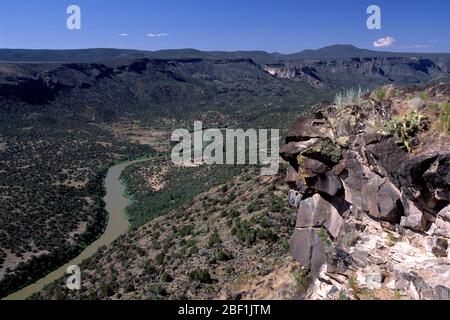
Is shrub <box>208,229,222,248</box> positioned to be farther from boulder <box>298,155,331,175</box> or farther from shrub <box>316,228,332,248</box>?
boulder <box>298,155,331,175</box>

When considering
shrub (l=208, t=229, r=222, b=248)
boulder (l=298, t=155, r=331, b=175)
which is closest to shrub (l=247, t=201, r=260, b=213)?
shrub (l=208, t=229, r=222, b=248)

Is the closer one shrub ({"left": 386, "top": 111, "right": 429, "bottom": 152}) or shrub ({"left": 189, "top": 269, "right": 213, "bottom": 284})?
shrub ({"left": 386, "top": 111, "right": 429, "bottom": 152})

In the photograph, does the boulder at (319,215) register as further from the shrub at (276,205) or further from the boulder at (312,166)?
the shrub at (276,205)

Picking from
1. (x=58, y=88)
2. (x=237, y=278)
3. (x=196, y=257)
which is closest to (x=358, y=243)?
(x=237, y=278)

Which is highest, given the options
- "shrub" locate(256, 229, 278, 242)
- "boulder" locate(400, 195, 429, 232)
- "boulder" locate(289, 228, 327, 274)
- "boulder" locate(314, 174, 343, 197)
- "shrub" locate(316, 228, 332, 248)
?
"boulder" locate(314, 174, 343, 197)

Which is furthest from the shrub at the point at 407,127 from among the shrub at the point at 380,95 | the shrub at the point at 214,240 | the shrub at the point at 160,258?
the shrub at the point at 160,258

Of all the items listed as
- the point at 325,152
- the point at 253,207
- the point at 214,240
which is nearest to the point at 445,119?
the point at 325,152

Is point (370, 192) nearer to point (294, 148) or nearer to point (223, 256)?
point (294, 148)
